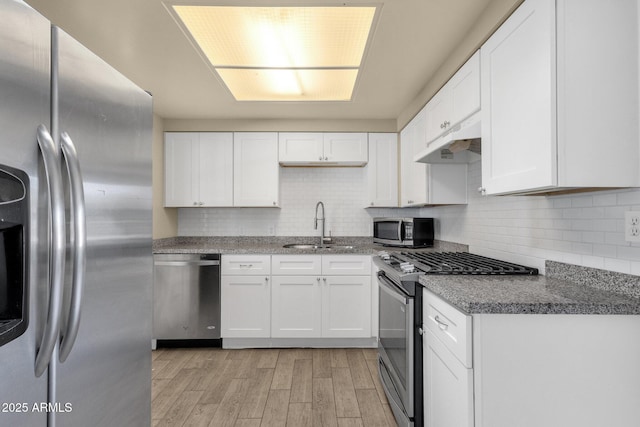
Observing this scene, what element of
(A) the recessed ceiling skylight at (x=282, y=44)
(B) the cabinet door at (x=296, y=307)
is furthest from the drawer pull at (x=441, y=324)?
(B) the cabinet door at (x=296, y=307)

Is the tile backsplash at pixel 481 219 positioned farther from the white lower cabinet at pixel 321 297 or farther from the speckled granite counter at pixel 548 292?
the white lower cabinet at pixel 321 297

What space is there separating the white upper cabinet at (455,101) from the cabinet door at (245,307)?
194cm

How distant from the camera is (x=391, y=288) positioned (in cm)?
204

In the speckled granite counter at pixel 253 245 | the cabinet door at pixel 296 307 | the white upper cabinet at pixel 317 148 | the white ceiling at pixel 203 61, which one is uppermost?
the white ceiling at pixel 203 61

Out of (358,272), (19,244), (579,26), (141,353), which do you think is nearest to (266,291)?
(358,272)

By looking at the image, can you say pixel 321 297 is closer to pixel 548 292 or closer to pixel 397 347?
pixel 397 347

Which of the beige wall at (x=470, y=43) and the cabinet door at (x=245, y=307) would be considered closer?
the beige wall at (x=470, y=43)

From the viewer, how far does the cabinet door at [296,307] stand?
3184 mm

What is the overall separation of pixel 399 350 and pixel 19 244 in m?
1.73

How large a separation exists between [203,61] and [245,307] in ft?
6.80

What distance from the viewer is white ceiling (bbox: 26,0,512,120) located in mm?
1782

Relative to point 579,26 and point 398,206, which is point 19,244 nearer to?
point 579,26

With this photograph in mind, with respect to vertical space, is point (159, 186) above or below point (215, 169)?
below

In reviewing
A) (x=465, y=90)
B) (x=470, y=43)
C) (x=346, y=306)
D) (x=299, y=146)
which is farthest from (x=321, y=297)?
(x=470, y=43)
